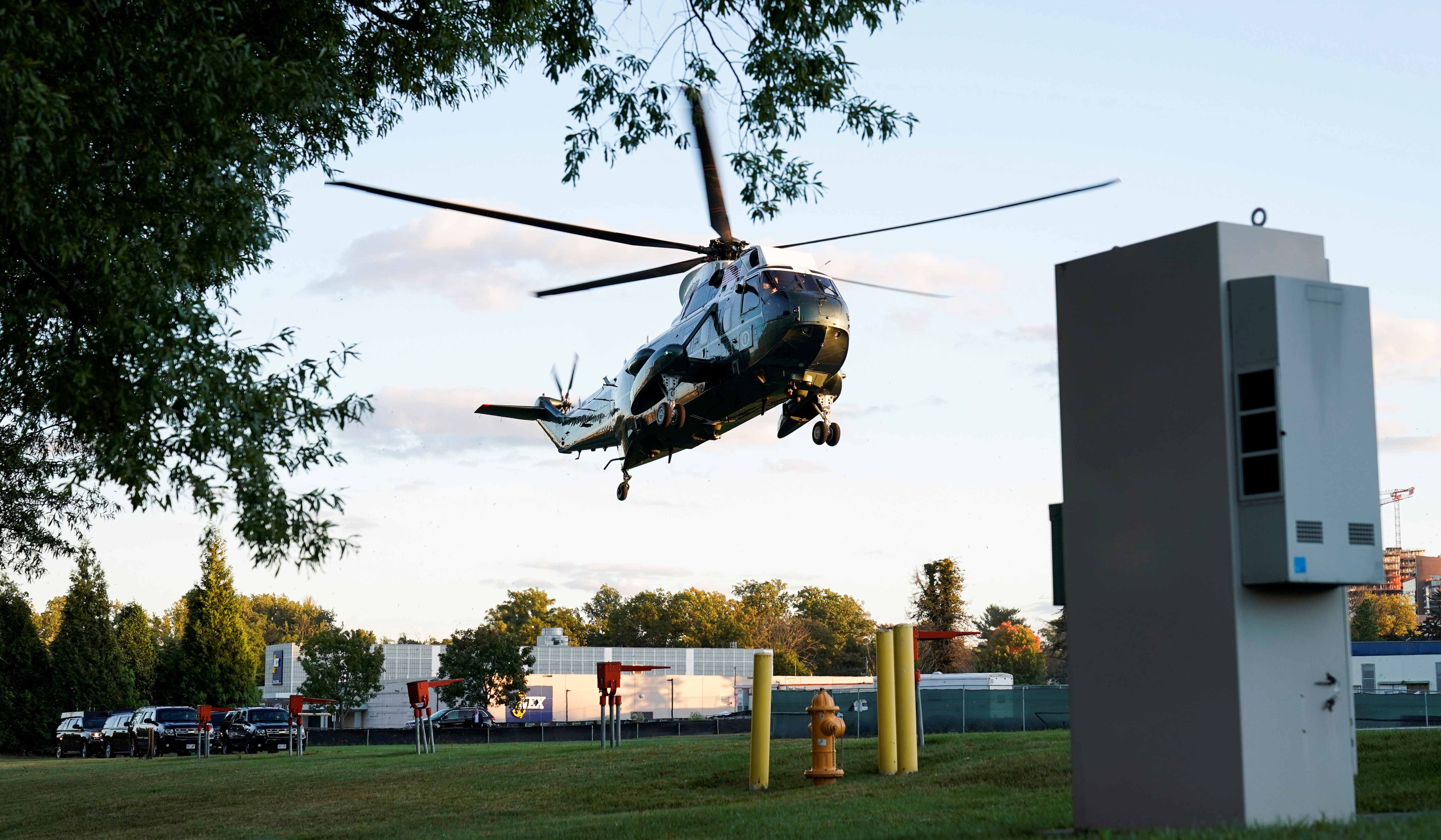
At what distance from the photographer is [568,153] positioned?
15.6m

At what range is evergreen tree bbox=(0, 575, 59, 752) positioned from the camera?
2352 inches

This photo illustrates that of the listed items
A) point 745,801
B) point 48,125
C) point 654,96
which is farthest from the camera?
point 745,801

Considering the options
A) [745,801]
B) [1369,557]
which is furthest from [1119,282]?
[745,801]

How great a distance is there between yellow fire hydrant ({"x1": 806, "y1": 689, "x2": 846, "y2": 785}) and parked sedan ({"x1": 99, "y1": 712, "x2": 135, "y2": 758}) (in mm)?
37956

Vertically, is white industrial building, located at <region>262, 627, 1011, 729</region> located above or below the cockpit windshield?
below

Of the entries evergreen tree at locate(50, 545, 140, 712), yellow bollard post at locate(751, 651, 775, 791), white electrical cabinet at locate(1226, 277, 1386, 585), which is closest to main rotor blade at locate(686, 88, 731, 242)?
yellow bollard post at locate(751, 651, 775, 791)

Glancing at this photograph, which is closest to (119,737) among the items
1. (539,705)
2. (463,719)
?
(463,719)

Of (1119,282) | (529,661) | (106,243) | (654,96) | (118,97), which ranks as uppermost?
(654,96)

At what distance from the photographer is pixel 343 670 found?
73.2m

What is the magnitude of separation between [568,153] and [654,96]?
1.21m

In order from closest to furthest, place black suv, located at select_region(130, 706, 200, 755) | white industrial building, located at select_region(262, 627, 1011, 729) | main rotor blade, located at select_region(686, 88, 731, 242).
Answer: main rotor blade, located at select_region(686, 88, 731, 242) < black suv, located at select_region(130, 706, 200, 755) < white industrial building, located at select_region(262, 627, 1011, 729)

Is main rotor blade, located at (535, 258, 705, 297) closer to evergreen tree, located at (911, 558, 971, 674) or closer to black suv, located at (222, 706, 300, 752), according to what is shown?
black suv, located at (222, 706, 300, 752)

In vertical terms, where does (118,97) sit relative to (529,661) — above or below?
above

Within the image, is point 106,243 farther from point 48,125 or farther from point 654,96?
point 654,96
